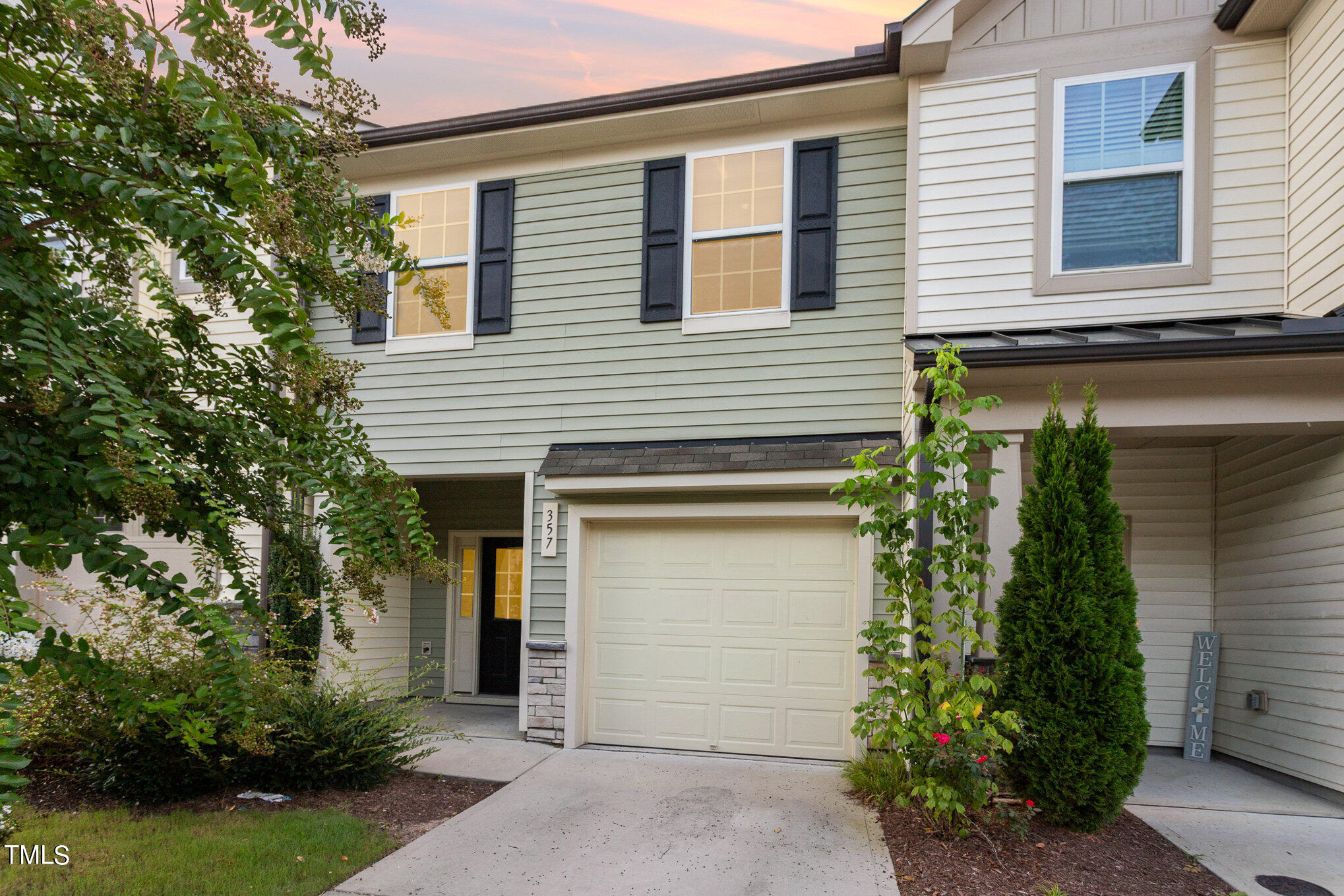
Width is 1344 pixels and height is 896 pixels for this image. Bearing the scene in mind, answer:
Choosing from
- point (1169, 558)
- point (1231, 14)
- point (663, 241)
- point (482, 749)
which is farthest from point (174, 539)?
point (1231, 14)

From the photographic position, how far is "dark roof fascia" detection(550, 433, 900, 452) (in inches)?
258

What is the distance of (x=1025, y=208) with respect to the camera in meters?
6.05

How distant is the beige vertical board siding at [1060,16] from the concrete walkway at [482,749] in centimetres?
662

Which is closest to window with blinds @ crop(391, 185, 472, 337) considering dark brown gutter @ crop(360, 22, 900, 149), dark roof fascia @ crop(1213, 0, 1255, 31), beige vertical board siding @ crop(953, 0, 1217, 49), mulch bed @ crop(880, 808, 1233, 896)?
dark brown gutter @ crop(360, 22, 900, 149)

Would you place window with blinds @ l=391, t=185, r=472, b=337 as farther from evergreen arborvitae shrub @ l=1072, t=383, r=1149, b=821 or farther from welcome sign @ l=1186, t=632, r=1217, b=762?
welcome sign @ l=1186, t=632, r=1217, b=762

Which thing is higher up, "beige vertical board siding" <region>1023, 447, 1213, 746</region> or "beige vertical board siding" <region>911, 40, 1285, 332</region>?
"beige vertical board siding" <region>911, 40, 1285, 332</region>

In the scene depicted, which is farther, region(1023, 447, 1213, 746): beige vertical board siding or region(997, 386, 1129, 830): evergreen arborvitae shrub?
region(1023, 447, 1213, 746): beige vertical board siding

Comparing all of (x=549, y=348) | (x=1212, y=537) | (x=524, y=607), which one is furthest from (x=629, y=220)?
(x=1212, y=537)

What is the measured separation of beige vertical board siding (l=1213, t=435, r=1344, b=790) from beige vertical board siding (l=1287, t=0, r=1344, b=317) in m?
1.06

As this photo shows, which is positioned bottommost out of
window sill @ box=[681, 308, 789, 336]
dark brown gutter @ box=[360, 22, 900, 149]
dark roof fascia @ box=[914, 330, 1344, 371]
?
dark roof fascia @ box=[914, 330, 1344, 371]

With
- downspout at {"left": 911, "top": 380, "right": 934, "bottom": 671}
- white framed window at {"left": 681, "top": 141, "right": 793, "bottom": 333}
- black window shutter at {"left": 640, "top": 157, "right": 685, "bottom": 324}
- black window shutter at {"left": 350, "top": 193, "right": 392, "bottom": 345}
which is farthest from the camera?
black window shutter at {"left": 350, "top": 193, "right": 392, "bottom": 345}

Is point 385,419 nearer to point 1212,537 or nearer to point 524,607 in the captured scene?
point 524,607

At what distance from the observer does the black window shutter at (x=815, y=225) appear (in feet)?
22.3

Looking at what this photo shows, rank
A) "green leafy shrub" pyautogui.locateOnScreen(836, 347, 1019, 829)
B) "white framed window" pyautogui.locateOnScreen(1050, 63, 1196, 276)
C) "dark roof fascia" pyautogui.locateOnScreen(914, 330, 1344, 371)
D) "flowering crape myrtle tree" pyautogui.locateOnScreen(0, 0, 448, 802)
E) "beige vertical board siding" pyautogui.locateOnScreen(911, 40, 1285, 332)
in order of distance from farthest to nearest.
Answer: "white framed window" pyautogui.locateOnScreen(1050, 63, 1196, 276) < "beige vertical board siding" pyautogui.locateOnScreen(911, 40, 1285, 332) < "dark roof fascia" pyautogui.locateOnScreen(914, 330, 1344, 371) < "green leafy shrub" pyautogui.locateOnScreen(836, 347, 1019, 829) < "flowering crape myrtle tree" pyautogui.locateOnScreen(0, 0, 448, 802)
